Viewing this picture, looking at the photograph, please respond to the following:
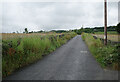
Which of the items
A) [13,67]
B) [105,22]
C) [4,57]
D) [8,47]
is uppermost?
[105,22]

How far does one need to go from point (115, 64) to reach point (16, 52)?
487 centimetres

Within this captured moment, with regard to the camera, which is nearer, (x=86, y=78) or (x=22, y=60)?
(x=86, y=78)

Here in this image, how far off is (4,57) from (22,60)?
102 cm

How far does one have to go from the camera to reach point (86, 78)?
385cm

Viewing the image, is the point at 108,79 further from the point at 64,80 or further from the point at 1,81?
the point at 1,81

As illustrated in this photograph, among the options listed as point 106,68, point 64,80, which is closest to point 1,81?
point 64,80

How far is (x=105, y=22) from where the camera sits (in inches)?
351

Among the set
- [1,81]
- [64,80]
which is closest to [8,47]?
[1,81]

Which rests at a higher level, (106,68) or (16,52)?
(16,52)

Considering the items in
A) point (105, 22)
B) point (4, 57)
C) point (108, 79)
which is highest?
point (105, 22)

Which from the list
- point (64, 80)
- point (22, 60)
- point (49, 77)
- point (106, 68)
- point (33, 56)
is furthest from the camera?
point (33, 56)

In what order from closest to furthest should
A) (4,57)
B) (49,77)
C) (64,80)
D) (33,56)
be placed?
(64,80)
(49,77)
(4,57)
(33,56)

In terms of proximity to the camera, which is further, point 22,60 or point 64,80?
point 22,60

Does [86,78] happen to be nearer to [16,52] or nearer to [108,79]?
[108,79]
